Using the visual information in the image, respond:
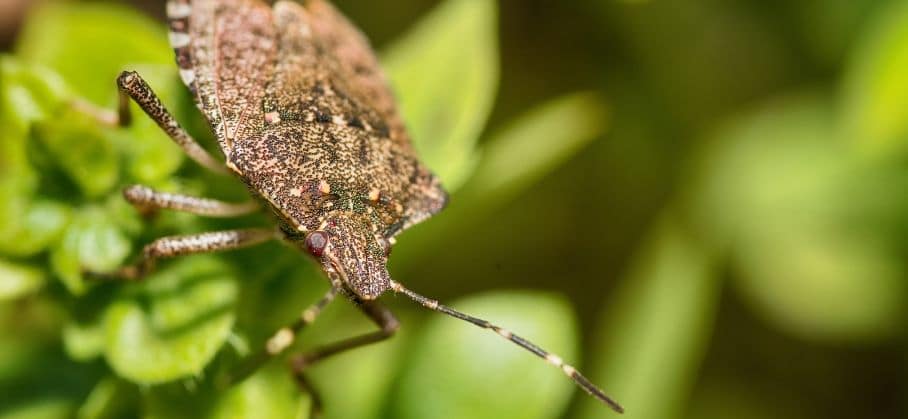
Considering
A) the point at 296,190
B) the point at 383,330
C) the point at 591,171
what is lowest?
the point at 383,330

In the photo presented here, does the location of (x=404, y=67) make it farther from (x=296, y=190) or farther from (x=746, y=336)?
(x=746, y=336)

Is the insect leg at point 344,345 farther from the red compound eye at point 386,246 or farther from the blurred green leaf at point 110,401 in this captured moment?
the blurred green leaf at point 110,401

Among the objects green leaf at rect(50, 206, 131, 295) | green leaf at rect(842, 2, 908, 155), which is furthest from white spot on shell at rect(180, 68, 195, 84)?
green leaf at rect(842, 2, 908, 155)

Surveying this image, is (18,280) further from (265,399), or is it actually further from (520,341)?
(520,341)

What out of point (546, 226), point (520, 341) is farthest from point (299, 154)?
point (546, 226)

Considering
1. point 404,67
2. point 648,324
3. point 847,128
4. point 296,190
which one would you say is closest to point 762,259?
Answer: point 847,128

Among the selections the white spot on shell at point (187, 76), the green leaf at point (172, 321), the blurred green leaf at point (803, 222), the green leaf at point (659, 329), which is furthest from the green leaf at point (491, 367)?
the blurred green leaf at point (803, 222)
